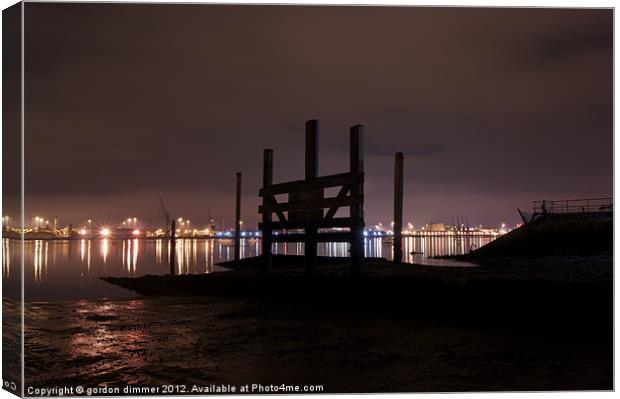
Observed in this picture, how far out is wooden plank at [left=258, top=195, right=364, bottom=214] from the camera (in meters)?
11.8

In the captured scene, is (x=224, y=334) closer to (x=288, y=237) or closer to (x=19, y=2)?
(x=288, y=237)

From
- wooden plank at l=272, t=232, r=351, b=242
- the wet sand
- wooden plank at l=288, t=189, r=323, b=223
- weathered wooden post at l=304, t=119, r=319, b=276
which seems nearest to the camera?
the wet sand

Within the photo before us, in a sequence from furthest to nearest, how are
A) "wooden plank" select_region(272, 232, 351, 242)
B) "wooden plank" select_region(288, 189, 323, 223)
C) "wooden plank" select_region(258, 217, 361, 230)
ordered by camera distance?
"wooden plank" select_region(288, 189, 323, 223)
"wooden plank" select_region(272, 232, 351, 242)
"wooden plank" select_region(258, 217, 361, 230)

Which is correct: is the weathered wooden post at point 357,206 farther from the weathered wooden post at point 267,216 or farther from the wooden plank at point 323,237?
the weathered wooden post at point 267,216

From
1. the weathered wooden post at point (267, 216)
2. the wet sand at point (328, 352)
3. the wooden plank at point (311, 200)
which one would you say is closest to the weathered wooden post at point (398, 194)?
the weathered wooden post at point (267, 216)

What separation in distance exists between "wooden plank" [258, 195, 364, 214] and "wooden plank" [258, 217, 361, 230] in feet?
1.09

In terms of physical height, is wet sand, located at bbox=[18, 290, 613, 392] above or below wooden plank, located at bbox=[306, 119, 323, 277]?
below

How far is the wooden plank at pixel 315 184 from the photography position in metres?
11.9

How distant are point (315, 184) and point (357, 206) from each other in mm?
1530

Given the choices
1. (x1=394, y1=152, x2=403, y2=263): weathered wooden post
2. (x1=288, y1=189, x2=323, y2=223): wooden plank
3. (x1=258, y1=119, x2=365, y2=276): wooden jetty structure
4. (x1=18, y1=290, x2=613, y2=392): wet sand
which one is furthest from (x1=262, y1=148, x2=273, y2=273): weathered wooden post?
(x1=394, y1=152, x2=403, y2=263): weathered wooden post

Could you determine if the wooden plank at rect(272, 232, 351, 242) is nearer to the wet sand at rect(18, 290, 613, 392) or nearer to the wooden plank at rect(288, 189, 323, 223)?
the wooden plank at rect(288, 189, 323, 223)

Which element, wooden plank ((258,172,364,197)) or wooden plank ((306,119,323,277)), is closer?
wooden plank ((258,172,364,197))

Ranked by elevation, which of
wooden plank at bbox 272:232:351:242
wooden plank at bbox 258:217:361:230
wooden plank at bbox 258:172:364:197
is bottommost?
wooden plank at bbox 272:232:351:242

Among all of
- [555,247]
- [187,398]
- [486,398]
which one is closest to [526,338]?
[486,398]
